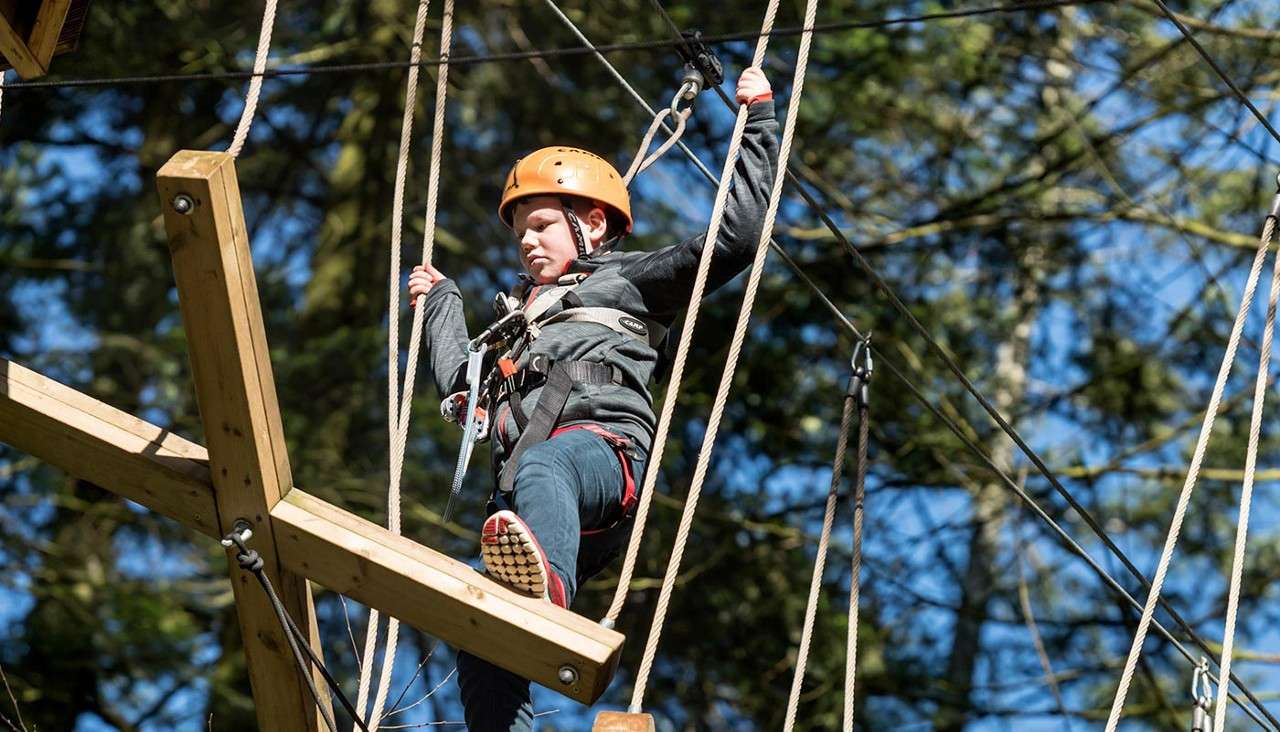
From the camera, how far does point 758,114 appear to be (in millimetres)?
3889

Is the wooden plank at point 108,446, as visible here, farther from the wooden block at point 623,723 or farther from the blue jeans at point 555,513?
the wooden block at point 623,723

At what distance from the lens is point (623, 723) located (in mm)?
2916

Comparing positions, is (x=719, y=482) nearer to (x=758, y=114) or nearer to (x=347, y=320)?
(x=347, y=320)

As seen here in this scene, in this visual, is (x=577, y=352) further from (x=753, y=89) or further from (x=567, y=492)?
(x=753, y=89)

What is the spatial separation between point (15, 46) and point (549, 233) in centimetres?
109

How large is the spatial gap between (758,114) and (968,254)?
19.4 ft

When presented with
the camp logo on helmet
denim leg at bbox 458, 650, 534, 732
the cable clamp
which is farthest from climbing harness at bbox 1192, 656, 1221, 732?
denim leg at bbox 458, 650, 534, 732

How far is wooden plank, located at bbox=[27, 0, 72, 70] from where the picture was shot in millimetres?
3693

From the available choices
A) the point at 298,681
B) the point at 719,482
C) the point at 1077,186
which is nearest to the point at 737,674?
the point at 719,482

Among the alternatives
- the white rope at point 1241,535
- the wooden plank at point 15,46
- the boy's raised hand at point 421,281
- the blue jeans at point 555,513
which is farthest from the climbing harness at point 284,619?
the white rope at point 1241,535

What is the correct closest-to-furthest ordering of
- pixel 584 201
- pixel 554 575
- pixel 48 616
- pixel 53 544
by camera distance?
pixel 554 575, pixel 584 201, pixel 48 616, pixel 53 544

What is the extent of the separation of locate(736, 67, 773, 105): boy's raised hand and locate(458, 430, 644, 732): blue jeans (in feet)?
2.34

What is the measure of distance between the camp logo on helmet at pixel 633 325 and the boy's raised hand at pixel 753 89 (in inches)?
18.1

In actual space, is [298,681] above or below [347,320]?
below
